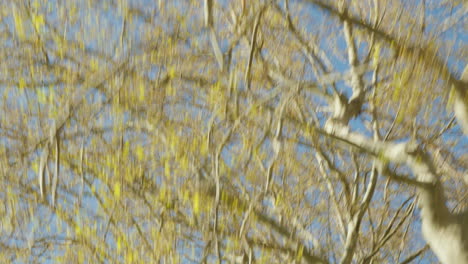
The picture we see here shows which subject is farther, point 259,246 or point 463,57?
point 463,57

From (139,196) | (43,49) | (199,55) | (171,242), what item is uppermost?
(199,55)

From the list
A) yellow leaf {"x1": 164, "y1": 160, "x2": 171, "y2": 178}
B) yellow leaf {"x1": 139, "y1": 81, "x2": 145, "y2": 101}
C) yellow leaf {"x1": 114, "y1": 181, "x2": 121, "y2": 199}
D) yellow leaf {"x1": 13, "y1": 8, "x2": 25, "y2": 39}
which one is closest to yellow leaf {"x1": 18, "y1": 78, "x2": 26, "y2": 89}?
yellow leaf {"x1": 13, "y1": 8, "x2": 25, "y2": 39}

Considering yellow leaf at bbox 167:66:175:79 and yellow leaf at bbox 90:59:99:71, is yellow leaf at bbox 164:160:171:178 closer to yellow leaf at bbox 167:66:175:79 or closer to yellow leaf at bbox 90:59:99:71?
yellow leaf at bbox 167:66:175:79

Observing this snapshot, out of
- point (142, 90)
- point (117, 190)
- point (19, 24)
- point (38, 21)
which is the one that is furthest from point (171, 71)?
point (19, 24)

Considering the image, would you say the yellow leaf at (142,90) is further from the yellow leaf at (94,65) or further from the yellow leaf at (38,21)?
the yellow leaf at (38,21)

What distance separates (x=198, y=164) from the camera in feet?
13.3

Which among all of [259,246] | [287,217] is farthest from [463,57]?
[259,246]

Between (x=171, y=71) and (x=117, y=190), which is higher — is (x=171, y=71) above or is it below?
above

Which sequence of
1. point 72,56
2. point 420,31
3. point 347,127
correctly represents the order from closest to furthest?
point 420,31
point 347,127
point 72,56

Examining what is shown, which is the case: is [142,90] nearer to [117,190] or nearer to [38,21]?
[117,190]

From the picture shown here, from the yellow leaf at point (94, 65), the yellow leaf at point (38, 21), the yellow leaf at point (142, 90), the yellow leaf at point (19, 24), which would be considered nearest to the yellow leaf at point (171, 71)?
the yellow leaf at point (142, 90)

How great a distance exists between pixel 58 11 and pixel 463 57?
345 cm

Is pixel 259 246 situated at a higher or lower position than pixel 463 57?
lower

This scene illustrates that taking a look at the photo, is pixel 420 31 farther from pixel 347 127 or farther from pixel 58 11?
pixel 58 11
